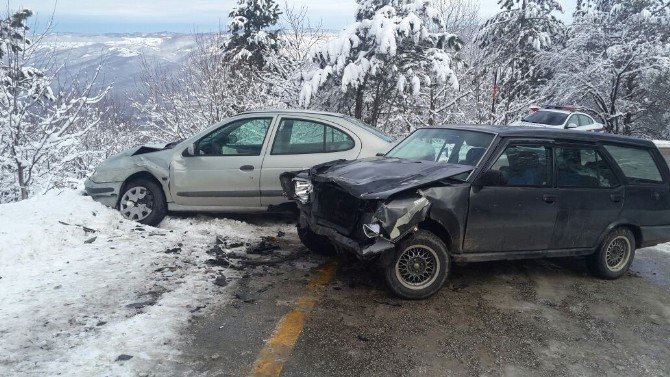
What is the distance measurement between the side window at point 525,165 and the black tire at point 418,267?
3.28 feet

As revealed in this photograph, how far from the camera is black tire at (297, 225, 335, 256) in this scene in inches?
213

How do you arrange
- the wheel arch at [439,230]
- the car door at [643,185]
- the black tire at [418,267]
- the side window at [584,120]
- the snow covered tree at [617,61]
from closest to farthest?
the black tire at [418,267] < the wheel arch at [439,230] < the car door at [643,185] < the side window at [584,120] < the snow covered tree at [617,61]

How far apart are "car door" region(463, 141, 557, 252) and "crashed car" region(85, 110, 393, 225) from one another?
6.42 feet

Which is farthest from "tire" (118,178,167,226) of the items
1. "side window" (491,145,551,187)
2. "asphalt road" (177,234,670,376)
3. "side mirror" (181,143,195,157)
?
"side window" (491,145,551,187)

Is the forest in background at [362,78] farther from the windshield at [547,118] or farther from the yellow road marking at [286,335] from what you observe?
the yellow road marking at [286,335]

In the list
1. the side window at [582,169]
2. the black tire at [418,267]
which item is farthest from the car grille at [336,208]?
the side window at [582,169]

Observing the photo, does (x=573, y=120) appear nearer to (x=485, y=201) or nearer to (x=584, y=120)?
(x=584, y=120)

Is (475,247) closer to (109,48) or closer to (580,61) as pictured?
(109,48)

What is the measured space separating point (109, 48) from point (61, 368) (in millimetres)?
9810

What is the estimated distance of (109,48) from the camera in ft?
36.7

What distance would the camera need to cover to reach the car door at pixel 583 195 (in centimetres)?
494

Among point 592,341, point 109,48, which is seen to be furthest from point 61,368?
point 109,48

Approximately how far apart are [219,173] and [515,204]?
3668 mm

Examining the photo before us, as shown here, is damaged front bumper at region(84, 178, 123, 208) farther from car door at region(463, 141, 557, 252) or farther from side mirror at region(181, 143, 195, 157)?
car door at region(463, 141, 557, 252)
